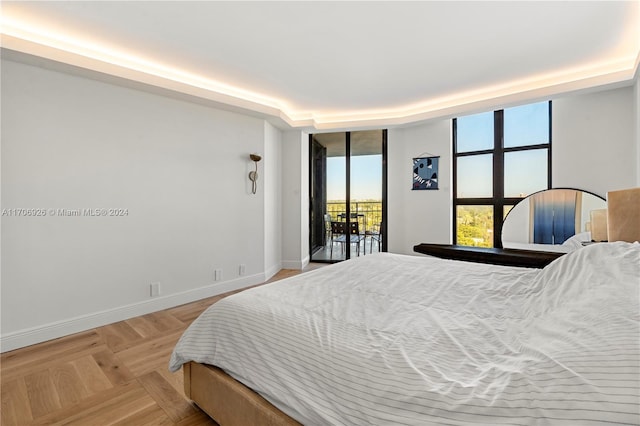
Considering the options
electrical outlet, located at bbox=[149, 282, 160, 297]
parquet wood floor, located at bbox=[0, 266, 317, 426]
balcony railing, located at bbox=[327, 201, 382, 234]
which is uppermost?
balcony railing, located at bbox=[327, 201, 382, 234]

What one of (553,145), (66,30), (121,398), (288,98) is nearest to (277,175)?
(288,98)

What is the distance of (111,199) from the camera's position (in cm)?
277

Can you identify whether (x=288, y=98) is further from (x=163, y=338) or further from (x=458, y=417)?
(x=458, y=417)

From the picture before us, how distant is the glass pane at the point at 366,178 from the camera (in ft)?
17.2

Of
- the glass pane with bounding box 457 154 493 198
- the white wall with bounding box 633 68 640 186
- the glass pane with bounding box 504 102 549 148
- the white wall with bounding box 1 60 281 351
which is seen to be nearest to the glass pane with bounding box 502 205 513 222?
the glass pane with bounding box 457 154 493 198

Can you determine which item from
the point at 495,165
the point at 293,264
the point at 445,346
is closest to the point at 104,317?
the point at 293,264

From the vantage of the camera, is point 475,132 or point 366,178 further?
point 366,178

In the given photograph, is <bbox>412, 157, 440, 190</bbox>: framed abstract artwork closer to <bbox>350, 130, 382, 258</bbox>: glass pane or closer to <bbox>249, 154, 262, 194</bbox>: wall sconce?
<bbox>350, 130, 382, 258</bbox>: glass pane

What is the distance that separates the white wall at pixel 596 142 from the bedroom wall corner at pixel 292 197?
365 cm

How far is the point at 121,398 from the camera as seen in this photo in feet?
5.45

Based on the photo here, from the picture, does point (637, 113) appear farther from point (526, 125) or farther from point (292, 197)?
point (292, 197)

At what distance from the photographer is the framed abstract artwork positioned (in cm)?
Answer: 473

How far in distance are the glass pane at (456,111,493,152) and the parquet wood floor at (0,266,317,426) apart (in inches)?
186

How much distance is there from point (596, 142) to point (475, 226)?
177 centimetres
